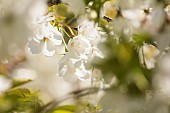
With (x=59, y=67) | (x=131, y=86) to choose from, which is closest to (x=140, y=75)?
(x=131, y=86)

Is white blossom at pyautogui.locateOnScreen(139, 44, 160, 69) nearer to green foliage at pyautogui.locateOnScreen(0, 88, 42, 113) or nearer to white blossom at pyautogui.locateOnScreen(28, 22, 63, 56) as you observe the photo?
green foliage at pyautogui.locateOnScreen(0, 88, 42, 113)

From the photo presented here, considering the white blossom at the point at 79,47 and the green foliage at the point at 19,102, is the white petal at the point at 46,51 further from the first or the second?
the green foliage at the point at 19,102

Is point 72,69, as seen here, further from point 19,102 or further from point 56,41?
point 19,102

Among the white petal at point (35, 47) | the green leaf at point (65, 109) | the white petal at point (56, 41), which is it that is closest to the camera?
the green leaf at point (65, 109)

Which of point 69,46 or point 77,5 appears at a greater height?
point 77,5

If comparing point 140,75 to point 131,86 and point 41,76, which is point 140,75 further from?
point 41,76

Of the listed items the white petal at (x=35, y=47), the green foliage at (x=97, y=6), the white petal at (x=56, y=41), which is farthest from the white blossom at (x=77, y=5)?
the white petal at (x=56, y=41)

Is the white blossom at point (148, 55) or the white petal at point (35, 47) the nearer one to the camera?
the white blossom at point (148, 55)

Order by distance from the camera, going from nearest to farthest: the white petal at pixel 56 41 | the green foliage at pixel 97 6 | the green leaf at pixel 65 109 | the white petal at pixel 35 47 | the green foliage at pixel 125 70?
the green foliage at pixel 125 70, the green foliage at pixel 97 6, the green leaf at pixel 65 109, the white petal at pixel 35 47, the white petal at pixel 56 41

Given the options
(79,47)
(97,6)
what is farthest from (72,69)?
(97,6)

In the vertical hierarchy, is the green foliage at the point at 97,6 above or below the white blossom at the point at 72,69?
above
